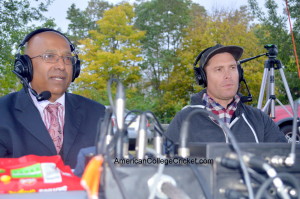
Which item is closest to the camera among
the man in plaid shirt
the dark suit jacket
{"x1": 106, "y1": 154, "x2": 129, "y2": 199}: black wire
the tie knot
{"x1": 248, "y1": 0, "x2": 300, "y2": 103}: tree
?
{"x1": 106, "y1": 154, "x2": 129, "y2": 199}: black wire

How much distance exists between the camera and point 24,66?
1.74 metres

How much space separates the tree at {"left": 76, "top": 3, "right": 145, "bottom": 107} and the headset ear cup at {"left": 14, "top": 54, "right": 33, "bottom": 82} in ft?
43.7

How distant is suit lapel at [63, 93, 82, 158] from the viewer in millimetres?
1505

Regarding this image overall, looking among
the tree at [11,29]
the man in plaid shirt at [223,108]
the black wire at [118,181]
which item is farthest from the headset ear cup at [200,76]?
the tree at [11,29]

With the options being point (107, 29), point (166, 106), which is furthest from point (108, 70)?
point (166, 106)

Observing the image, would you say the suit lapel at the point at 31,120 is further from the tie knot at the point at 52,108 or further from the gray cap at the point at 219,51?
the gray cap at the point at 219,51

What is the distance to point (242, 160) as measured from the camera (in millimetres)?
649

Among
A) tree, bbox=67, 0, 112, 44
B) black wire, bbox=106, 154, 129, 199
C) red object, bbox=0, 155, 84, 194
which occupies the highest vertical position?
tree, bbox=67, 0, 112, 44

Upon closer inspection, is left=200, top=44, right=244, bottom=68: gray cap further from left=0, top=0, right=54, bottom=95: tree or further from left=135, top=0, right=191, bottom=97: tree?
left=135, top=0, right=191, bottom=97: tree

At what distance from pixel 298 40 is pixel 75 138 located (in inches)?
539

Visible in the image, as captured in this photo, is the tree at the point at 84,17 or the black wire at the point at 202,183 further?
the tree at the point at 84,17

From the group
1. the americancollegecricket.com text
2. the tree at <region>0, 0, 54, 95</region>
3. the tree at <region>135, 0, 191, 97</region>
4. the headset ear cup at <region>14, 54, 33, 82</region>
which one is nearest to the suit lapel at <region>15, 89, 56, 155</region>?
the headset ear cup at <region>14, 54, 33, 82</region>

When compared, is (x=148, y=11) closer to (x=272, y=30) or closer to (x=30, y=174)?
(x=272, y=30)

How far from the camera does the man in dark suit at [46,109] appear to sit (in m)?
1.44
